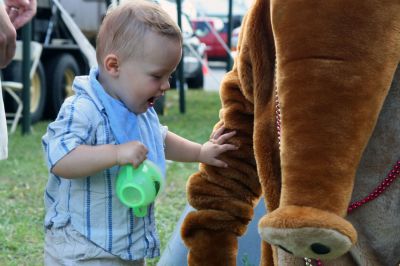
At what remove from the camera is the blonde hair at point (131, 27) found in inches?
89.5

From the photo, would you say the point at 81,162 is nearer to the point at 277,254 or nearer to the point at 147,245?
the point at 147,245

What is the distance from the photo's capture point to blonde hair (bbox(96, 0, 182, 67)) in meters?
2.27

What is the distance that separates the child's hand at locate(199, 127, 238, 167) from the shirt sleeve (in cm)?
38

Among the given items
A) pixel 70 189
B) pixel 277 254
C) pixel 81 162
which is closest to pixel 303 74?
pixel 277 254

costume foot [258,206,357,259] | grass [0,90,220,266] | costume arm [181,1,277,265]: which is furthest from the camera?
grass [0,90,220,266]

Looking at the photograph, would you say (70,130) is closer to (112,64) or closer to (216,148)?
(112,64)

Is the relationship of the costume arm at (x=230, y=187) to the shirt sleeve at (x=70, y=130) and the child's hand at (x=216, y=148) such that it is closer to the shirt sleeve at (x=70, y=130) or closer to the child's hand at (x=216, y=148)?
the child's hand at (x=216, y=148)

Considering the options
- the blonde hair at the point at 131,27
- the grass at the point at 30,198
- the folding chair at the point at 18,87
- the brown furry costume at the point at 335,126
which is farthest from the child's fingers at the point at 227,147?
the folding chair at the point at 18,87

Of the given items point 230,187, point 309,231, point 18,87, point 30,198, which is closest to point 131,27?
point 230,187

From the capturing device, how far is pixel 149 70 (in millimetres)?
2279

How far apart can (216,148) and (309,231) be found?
76 centimetres

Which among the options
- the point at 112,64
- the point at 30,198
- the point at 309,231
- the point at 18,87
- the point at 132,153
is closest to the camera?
the point at 309,231

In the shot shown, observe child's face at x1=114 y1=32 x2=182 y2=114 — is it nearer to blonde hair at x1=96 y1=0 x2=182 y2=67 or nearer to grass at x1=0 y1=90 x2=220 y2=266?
blonde hair at x1=96 y1=0 x2=182 y2=67

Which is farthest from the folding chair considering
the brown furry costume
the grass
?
the brown furry costume
